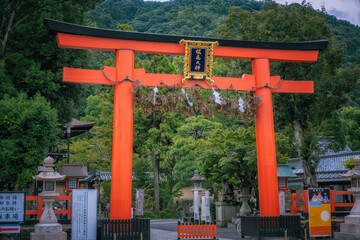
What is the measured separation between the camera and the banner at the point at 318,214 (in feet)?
46.8

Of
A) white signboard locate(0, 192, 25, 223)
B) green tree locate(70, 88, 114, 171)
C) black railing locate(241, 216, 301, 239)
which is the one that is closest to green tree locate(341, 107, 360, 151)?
green tree locate(70, 88, 114, 171)

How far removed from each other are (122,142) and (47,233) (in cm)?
371

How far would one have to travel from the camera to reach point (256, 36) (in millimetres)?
20531

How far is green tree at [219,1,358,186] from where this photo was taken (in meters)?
19.1

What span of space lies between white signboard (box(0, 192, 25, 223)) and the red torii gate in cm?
282

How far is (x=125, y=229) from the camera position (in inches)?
489

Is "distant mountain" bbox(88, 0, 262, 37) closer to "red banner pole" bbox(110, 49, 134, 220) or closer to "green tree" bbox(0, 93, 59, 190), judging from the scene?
"red banner pole" bbox(110, 49, 134, 220)

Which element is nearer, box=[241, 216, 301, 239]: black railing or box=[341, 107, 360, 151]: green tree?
box=[241, 216, 301, 239]: black railing

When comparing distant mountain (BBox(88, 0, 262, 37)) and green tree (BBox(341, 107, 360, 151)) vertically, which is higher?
distant mountain (BBox(88, 0, 262, 37))

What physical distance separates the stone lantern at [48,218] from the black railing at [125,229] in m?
1.29

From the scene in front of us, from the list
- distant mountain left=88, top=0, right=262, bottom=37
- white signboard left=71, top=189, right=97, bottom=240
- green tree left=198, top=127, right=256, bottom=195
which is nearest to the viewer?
white signboard left=71, top=189, right=97, bottom=240

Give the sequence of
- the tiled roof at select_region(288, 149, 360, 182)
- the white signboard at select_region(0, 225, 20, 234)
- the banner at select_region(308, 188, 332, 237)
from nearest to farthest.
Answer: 1. the white signboard at select_region(0, 225, 20, 234)
2. the banner at select_region(308, 188, 332, 237)
3. the tiled roof at select_region(288, 149, 360, 182)

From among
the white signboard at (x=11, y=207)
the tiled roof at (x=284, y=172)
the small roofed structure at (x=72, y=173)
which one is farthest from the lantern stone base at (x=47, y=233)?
the tiled roof at (x=284, y=172)

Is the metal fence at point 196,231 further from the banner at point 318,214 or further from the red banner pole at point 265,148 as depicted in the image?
the banner at point 318,214
